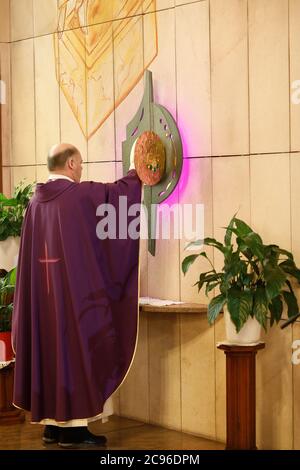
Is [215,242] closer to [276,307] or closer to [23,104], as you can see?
Answer: [276,307]

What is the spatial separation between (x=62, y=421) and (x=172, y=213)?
4.42 feet

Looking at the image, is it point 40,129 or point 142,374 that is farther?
point 40,129

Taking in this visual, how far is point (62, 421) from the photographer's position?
4898 mm

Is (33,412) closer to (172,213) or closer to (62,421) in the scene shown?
(62,421)

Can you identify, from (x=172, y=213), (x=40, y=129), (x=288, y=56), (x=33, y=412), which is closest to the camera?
(x=288, y=56)

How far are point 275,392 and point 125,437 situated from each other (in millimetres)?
970

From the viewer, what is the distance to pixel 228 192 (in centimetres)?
499

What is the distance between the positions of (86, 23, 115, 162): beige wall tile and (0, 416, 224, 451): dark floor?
1651 mm

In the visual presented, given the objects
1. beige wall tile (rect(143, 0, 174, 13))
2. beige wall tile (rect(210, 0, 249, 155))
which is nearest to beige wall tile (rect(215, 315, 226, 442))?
beige wall tile (rect(210, 0, 249, 155))

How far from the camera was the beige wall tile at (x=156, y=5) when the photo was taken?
209 inches

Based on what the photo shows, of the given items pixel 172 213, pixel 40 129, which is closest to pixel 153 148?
pixel 172 213

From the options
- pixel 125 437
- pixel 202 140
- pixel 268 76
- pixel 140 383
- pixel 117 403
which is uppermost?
pixel 268 76

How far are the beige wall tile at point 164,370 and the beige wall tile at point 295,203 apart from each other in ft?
3.31

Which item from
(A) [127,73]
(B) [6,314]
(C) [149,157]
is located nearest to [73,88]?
(A) [127,73]
